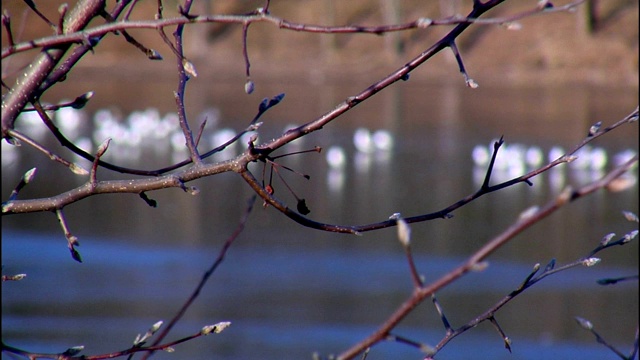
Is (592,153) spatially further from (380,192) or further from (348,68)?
(348,68)

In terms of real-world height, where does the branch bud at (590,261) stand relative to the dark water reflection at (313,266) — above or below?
below

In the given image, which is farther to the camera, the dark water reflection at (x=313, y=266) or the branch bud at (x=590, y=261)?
the dark water reflection at (x=313, y=266)

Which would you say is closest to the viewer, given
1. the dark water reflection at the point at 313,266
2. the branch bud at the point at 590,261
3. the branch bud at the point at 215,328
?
the branch bud at the point at 215,328

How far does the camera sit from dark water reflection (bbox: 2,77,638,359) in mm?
7305

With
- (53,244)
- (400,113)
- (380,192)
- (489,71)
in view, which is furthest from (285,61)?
(53,244)

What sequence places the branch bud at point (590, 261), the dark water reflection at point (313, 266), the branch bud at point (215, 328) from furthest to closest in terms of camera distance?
1. the dark water reflection at point (313, 266)
2. the branch bud at point (590, 261)
3. the branch bud at point (215, 328)

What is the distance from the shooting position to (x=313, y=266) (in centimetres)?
925

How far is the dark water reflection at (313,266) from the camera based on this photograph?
24.0 feet

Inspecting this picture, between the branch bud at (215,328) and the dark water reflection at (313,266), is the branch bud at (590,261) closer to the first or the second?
the branch bud at (215,328)

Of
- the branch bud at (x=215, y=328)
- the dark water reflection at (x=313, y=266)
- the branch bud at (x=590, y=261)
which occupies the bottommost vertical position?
the branch bud at (x=215, y=328)

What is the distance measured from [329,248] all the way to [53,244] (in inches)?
129

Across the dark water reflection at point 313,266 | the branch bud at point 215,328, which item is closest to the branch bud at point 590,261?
the branch bud at point 215,328

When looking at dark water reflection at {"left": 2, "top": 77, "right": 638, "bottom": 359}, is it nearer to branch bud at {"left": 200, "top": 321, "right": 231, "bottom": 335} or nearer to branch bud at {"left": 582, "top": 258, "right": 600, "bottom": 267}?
branch bud at {"left": 582, "top": 258, "right": 600, "bottom": 267}

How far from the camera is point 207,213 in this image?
38.6 ft
